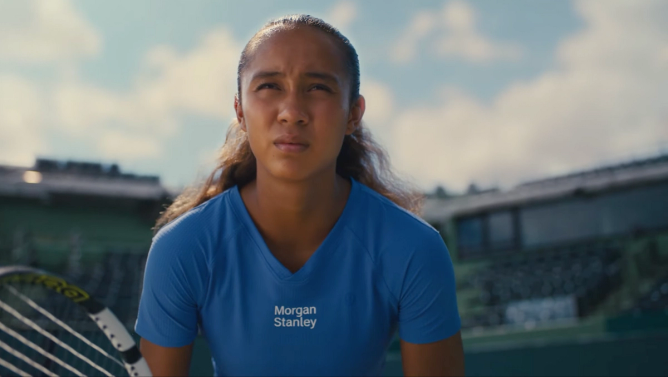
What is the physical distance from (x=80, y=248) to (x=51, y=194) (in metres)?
1.74

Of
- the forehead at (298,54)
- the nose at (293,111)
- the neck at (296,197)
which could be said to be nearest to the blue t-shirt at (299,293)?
the neck at (296,197)

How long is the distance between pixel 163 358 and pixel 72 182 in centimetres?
1691

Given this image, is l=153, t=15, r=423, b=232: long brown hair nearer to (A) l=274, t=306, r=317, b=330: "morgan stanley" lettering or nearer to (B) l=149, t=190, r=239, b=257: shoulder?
(B) l=149, t=190, r=239, b=257: shoulder

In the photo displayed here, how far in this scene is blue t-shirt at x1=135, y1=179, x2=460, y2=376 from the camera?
2861 mm

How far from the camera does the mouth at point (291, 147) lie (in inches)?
103

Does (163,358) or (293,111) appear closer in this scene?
(293,111)

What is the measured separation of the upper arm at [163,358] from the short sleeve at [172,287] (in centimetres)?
3

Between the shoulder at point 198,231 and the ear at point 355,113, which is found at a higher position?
the ear at point 355,113

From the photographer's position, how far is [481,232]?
69.5ft

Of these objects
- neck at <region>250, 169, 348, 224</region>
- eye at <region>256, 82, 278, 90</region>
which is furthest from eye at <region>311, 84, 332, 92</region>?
neck at <region>250, 169, 348, 224</region>

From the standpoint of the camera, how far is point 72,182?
60.5ft

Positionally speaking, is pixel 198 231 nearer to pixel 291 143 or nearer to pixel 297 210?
pixel 297 210

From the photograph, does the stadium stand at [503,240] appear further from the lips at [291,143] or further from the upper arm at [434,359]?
the lips at [291,143]

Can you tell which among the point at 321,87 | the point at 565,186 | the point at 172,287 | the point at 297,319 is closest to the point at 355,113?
the point at 321,87
